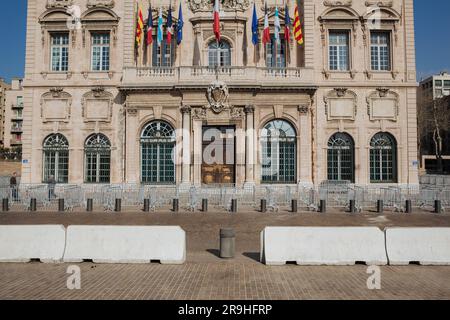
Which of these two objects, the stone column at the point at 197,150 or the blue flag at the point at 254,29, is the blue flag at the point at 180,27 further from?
the stone column at the point at 197,150

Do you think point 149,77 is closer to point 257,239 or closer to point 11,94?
point 257,239

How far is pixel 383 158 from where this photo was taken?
2514 centimetres

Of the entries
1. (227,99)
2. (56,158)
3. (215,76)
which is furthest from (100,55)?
(227,99)

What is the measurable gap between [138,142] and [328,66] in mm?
15034

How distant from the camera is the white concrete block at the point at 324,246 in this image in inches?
336

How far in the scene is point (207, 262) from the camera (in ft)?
29.0

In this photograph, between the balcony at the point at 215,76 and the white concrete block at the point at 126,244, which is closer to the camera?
the white concrete block at the point at 126,244

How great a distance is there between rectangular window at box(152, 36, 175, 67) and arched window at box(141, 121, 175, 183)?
480cm

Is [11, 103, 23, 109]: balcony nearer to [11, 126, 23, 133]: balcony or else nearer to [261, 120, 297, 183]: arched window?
[11, 126, 23, 133]: balcony

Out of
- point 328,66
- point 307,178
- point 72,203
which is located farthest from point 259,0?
point 72,203

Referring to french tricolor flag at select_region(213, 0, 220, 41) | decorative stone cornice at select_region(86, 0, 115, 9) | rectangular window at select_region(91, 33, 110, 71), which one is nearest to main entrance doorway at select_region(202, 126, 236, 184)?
french tricolor flag at select_region(213, 0, 220, 41)

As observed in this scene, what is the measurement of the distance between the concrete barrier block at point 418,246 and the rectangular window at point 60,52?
25131 mm

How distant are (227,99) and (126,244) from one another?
1651 cm

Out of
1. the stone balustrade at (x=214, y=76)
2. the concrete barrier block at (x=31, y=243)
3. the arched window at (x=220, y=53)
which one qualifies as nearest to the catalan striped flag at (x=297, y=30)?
the stone balustrade at (x=214, y=76)
